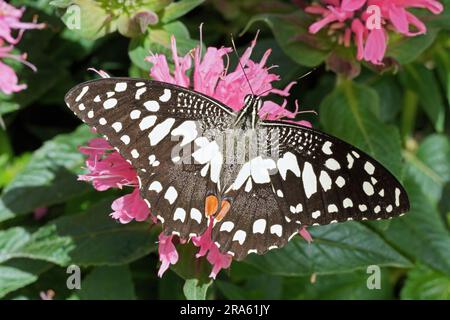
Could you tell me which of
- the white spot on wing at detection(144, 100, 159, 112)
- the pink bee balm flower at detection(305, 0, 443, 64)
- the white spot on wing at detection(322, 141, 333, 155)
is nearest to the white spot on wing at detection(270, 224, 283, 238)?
the white spot on wing at detection(322, 141, 333, 155)

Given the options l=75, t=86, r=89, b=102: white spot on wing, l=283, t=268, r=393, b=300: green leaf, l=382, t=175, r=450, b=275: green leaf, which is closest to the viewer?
l=75, t=86, r=89, b=102: white spot on wing

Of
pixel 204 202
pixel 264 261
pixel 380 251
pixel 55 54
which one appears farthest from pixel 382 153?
pixel 55 54

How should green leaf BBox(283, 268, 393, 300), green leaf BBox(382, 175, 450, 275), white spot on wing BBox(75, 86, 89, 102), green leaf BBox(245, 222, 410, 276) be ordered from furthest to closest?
green leaf BBox(283, 268, 393, 300)
green leaf BBox(382, 175, 450, 275)
green leaf BBox(245, 222, 410, 276)
white spot on wing BBox(75, 86, 89, 102)

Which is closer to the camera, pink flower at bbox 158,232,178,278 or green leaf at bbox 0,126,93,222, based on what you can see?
pink flower at bbox 158,232,178,278

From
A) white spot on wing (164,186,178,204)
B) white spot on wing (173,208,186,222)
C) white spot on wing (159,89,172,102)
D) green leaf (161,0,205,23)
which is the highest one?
green leaf (161,0,205,23)

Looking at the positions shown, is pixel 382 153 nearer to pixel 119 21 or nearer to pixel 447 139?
pixel 447 139

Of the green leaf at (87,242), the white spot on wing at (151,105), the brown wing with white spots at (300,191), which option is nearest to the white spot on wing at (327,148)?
the brown wing with white spots at (300,191)

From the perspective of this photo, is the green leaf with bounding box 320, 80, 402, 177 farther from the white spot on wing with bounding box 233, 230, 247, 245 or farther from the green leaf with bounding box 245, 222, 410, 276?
the white spot on wing with bounding box 233, 230, 247, 245
